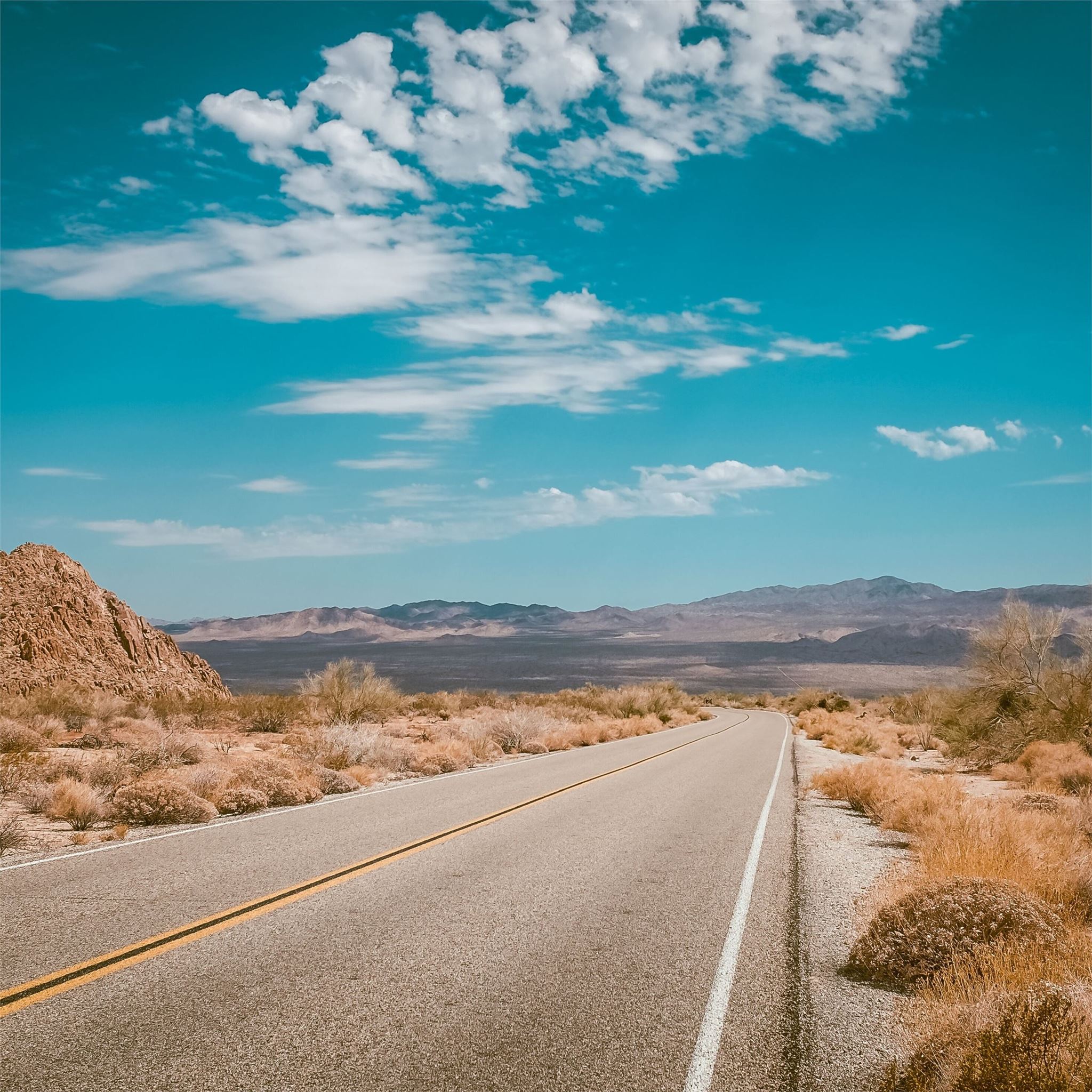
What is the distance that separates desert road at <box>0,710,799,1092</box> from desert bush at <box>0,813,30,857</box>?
950 mm

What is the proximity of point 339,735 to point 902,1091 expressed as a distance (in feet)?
56.9

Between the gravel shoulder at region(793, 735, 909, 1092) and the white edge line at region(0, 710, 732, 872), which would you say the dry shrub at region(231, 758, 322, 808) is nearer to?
the white edge line at region(0, 710, 732, 872)

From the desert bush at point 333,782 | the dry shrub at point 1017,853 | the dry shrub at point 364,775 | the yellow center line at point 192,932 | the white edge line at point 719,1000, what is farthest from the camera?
the dry shrub at point 364,775

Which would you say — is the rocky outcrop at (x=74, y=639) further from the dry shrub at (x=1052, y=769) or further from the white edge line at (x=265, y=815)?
the dry shrub at (x=1052, y=769)

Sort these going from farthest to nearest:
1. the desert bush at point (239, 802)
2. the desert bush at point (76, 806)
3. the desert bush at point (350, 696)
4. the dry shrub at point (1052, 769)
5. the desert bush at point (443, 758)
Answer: the desert bush at point (350, 696)
the desert bush at point (443, 758)
the dry shrub at point (1052, 769)
the desert bush at point (239, 802)
the desert bush at point (76, 806)

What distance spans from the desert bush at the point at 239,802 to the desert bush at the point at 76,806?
162cm

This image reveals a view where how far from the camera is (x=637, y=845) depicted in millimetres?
10844

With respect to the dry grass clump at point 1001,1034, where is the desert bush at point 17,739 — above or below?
below

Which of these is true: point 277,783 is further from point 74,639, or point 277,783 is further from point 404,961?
point 74,639

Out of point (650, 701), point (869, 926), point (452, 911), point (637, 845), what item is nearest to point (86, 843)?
point (452, 911)

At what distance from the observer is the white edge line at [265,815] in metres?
9.36

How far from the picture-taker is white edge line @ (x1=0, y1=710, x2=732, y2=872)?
9.36 m

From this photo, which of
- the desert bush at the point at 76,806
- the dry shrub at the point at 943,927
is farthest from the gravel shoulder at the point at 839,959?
the desert bush at the point at 76,806

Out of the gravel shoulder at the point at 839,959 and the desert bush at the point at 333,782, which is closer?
the gravel shoulder at the point at 839,959
